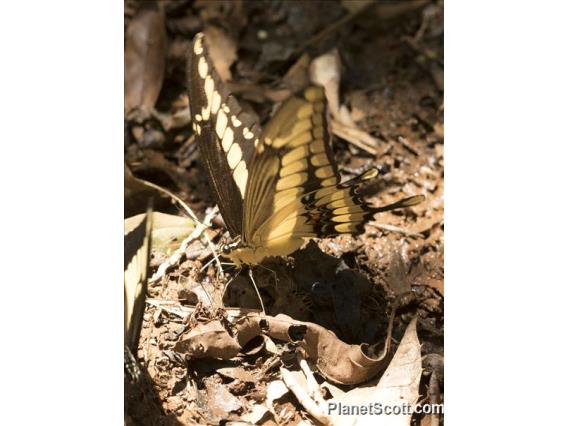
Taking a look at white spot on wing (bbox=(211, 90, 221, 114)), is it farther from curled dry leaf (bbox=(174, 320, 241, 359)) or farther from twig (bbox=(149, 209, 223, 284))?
curled dry leaf (bbox=(174, 320, 241, 359))

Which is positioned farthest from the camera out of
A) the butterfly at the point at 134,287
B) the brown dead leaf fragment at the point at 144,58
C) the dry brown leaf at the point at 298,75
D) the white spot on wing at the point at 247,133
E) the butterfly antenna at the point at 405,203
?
the dry brown leaf at the point at 298,75

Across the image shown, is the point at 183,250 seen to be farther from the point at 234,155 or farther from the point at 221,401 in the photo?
the point at 221,401

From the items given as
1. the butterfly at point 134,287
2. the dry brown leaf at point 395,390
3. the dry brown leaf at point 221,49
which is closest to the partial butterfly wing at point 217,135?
the butterfly at point 134,287

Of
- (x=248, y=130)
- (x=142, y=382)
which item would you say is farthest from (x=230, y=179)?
(x=142, y=382)

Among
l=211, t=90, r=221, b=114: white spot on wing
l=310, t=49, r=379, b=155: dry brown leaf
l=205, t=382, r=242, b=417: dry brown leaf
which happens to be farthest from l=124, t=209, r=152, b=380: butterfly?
l=310, t=49, r=379, b=155: dry brown leaf

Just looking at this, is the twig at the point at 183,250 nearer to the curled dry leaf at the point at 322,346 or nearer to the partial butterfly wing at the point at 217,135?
the partial butterfly wing at the point at 217,135

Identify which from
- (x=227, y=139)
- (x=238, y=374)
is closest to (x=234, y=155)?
(x=227, y=139)
